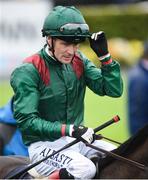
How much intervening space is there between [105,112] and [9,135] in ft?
26.2

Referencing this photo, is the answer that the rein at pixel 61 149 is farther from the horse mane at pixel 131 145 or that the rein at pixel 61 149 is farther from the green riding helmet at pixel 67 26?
the green riding helmet at pixel 67 26

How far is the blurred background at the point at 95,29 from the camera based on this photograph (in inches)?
707

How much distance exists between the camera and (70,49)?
7270mm

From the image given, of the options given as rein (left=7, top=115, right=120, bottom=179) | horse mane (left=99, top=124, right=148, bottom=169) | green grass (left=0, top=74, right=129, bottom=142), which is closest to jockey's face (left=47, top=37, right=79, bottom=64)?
rein (left=7, top=115, right=120, bottom=179)

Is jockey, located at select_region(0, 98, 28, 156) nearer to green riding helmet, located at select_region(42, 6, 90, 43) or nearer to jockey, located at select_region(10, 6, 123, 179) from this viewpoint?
jockey, located at select_region(10, 6, 123, 179)

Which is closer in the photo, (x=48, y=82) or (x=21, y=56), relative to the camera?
(x=48, y=82)

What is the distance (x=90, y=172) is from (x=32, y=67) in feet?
3.49

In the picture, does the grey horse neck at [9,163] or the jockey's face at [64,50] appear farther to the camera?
the grey horse neck at [9,163]

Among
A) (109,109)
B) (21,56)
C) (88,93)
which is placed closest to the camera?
(109,109)

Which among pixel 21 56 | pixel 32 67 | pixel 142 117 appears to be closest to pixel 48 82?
pixel 32 67

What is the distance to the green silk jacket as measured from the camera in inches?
283

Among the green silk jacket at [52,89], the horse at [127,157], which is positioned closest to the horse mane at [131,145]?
the horse at [127,157]

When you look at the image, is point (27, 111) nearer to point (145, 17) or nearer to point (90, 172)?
point (90, 172)

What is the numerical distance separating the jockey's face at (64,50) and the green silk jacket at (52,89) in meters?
0.15
